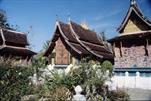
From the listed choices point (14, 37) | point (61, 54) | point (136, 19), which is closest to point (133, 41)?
point (136, 19)

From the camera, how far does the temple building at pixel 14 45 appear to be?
36.2 meters

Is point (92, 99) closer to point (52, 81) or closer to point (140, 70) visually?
point (52, 81)

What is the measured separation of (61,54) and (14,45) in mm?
10263

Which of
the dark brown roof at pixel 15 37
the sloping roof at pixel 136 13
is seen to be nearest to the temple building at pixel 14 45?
the dark brown roof at pixel 15 37

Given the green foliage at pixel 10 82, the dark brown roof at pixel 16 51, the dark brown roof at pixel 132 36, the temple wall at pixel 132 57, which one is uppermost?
the dark brown roof at pixel 132 36

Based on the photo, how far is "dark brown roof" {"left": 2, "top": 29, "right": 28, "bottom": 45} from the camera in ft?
125

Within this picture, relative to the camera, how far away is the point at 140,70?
2159cm

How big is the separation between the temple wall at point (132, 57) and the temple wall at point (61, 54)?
6.67 m

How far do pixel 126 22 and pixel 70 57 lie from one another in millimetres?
7831

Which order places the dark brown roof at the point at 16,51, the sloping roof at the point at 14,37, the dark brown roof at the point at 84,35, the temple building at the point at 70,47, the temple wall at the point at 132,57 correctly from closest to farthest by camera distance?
the temple wall at the point at 132,57, the temple building at the point at 70,47, the dark brown roof at the point at 84,35, the dark brown roof at the point at 16,51, the sloping roof at the point at 14,37

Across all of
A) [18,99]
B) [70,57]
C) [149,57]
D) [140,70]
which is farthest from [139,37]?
[18,99]

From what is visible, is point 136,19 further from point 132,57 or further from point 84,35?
Answer: point 84,35

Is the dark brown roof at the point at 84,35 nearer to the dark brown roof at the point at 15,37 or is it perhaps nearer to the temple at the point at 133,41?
the temple at the point at 133,41

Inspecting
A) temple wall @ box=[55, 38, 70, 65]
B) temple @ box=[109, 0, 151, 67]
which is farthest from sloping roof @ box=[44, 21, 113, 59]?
temple @ box=[109, 0, 151, 67]
